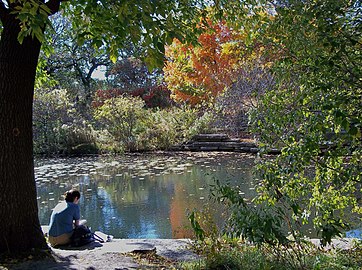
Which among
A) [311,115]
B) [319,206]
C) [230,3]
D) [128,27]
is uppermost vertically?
[230,3]

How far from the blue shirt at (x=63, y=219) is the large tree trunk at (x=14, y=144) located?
64.4 inches

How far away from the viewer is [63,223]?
5.53 metres

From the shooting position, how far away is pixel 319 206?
3.61 m

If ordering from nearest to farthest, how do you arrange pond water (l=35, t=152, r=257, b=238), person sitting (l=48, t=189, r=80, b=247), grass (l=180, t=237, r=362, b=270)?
1. grass (l=180, t=237, r=362, b=270)
2. person sitting (l=48, t=189, r=80, b=247)
3. pond water (l=35, t=152, r=257, b=238)

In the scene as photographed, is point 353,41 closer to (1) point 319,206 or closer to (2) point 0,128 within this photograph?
(1) point 319,206

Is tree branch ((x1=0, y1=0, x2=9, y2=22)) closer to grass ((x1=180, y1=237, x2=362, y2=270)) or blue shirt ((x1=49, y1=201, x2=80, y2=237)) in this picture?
blue shirt ((x1=49, y1=201, x2=80, y2=237))

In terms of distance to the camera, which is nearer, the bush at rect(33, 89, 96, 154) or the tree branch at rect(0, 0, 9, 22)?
the tree branch at rect(0, 0, 9, 22)

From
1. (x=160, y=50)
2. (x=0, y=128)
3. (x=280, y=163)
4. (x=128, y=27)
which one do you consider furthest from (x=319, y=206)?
(x=0, y=128)

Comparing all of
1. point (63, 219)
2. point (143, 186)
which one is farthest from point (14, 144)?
point (143, 186)

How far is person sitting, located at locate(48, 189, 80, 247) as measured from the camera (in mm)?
5508

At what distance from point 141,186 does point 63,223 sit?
5.43m

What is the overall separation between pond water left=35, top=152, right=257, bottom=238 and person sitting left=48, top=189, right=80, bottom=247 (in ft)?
4.47

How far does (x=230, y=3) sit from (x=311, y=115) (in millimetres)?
3054

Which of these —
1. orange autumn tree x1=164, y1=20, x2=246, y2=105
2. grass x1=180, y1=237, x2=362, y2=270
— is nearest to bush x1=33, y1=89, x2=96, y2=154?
orange autumn tree x1=164, y1=20, x2=246, y2=105
